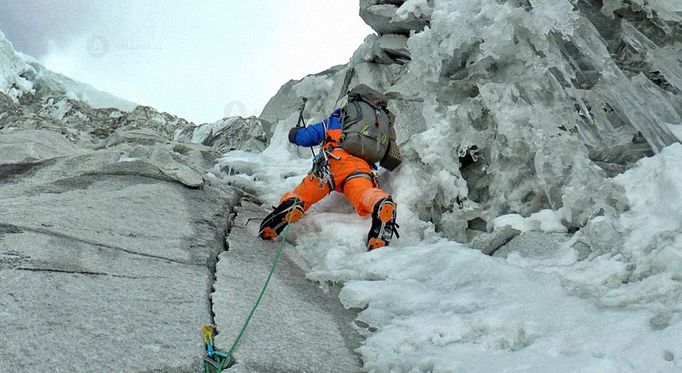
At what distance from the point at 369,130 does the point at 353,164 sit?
506 mm

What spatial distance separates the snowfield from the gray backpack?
3.57 feet

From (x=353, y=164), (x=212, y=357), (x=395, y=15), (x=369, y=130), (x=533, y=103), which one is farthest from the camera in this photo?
(x=395, y=15)

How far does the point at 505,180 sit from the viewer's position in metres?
6.50

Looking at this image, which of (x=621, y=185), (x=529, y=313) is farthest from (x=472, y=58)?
(x=529, y=313)

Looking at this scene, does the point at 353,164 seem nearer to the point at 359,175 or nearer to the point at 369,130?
the point at 359,175

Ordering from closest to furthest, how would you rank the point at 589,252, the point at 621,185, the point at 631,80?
the point at 589,252, the point at 621,185, the point at 631,80

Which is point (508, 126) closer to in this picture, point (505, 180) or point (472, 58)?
point (505, 180)

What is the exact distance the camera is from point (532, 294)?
162 inches

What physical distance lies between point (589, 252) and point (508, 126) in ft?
7.16

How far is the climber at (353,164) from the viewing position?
19.4ft

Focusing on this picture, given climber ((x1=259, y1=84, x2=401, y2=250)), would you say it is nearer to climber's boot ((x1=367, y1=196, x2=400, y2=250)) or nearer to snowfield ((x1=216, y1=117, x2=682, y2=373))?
climber's boot ((x1=367, y1=196, x2=400, y2=250))

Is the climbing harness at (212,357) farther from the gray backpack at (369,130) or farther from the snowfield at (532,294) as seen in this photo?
the gray backpack at (369,130)

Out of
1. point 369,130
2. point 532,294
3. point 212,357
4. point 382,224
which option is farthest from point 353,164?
point 212,357

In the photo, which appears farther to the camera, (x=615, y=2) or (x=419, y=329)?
(x=615, y=2)
